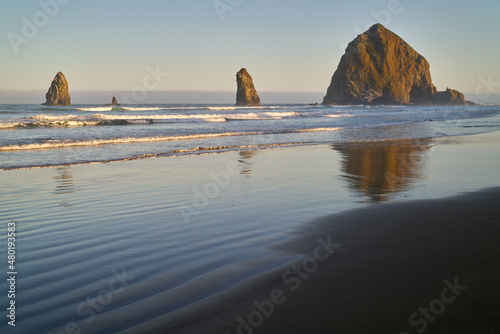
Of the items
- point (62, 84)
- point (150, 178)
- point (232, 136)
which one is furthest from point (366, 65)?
point (150, 178)

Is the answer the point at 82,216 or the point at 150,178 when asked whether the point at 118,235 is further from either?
the point at 150,178

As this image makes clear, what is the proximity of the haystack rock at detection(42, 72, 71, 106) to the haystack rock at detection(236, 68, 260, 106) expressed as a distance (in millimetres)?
44316

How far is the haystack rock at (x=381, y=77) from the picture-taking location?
128250mm

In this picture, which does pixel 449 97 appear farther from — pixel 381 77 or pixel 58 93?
pixel 58 93

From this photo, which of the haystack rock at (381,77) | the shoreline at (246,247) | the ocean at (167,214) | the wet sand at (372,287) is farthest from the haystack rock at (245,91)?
the wet sand at (372,287)

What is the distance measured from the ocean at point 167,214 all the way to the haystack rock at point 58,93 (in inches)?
2891

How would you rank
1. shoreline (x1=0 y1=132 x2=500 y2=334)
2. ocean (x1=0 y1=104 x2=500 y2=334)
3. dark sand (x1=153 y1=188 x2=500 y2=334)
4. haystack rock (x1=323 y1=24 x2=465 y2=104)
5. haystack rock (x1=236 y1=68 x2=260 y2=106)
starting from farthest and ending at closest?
haystack rock (x1=323 y1=24 x2=465 y2=104)
haystack rock (x1=236 y1=68 x2=260 y2=106)
ocean (x1=0 y1=104 x2=500 y2=334)
shoreline (x1=0 y1=132 x2=500 y2=334)
dark sand (x1=153 y1=188 x2=500 y2=334)

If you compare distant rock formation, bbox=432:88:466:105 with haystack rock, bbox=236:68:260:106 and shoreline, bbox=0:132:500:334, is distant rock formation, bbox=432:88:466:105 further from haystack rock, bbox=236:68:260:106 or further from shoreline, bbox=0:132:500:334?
shoreline, bbox=0:132:500:334

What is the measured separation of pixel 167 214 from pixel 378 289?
335 cm

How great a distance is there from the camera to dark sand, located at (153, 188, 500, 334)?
241 centimetres

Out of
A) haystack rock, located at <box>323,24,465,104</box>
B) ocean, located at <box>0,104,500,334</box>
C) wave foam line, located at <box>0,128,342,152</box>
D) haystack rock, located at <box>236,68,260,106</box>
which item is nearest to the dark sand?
ocean, located at <box>0,104,500,334</box>

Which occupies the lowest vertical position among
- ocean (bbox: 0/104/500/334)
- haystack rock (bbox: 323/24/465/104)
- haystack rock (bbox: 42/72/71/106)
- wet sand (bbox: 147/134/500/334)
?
ocean (bbox: 0/104/500/334)

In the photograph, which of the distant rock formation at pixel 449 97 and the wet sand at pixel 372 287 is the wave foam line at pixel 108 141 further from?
the distant rock formation at pixel 449 97

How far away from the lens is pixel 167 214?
5441mm
